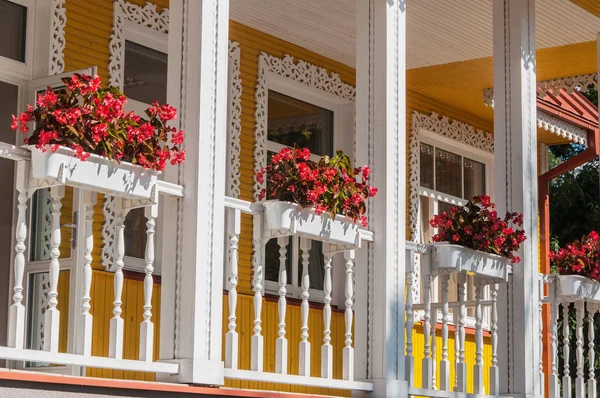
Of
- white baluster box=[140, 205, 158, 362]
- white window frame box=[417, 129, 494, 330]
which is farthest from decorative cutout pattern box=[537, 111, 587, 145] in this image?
white baluster box=[140, 205, 158, 362]

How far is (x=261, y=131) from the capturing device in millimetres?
9500

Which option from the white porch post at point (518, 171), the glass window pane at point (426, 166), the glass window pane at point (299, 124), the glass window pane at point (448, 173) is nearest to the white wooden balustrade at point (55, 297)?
the white porch post at point (518, 171)

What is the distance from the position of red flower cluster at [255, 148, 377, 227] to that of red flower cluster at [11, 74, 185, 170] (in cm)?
88

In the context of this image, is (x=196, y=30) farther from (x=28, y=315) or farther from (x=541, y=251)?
(x=541, y=251)

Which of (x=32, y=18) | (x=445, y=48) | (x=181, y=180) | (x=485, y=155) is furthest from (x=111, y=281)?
(x=485, y=155)

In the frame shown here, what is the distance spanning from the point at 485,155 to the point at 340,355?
3563 millimetres

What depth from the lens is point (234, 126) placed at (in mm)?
9109

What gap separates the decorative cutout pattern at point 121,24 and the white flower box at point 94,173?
9.66ft

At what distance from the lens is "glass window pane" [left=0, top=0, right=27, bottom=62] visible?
24.4 feet

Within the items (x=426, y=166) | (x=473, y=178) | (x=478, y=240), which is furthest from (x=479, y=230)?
(x=473, y=178)

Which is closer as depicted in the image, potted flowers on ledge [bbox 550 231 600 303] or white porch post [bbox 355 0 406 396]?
white porch post [bbox 355 0 406 396]

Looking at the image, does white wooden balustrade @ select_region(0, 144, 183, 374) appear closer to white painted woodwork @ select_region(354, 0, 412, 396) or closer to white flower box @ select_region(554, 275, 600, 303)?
white painted woodwork @ select_region(354, 0, 412, 396)

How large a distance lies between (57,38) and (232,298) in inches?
111

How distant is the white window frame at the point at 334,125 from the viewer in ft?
Answer: 32.1
